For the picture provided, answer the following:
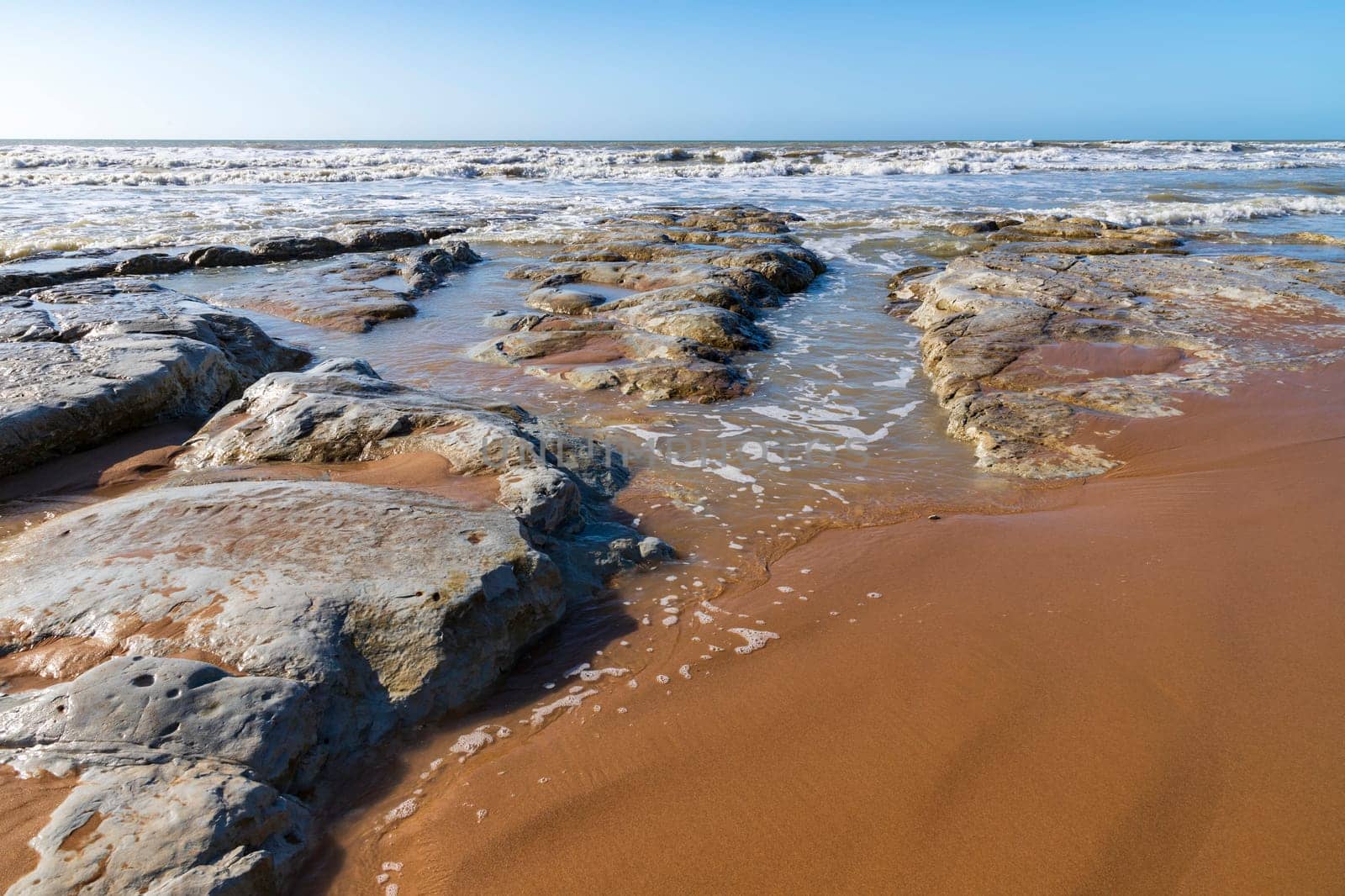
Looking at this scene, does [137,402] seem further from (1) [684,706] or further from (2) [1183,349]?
(2) [1183,349]

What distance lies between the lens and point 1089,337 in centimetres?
673

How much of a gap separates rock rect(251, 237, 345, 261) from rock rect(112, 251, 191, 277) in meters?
1.17

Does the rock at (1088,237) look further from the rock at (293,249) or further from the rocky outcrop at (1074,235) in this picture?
the rock at (293,249)

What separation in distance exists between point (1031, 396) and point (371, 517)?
180 inches

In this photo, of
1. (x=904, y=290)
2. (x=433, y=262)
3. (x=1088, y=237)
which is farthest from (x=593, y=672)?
(x=1088, y=237)

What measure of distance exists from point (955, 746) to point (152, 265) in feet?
45.1

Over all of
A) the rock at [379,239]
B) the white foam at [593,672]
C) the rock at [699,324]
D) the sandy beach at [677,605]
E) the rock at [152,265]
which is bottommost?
the white foam at [593,672]

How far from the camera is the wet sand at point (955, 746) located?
1934 mm

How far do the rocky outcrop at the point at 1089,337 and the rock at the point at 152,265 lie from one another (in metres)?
11.2

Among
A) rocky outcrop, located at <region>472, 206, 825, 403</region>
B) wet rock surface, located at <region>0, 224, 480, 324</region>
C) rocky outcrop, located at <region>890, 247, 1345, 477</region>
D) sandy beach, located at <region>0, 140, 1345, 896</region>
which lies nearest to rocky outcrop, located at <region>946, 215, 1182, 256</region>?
rocky outcrop, located at <region>890, 247, 1345, 477</region>

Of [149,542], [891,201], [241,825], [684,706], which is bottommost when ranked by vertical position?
[684,706]

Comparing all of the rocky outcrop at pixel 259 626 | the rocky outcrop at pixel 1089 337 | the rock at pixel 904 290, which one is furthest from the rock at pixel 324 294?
the rocky outcrop at pixel 1089 337

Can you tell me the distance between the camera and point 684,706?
260cm

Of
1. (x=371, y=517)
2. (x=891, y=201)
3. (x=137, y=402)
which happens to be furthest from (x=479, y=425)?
(x=891, y=201)
